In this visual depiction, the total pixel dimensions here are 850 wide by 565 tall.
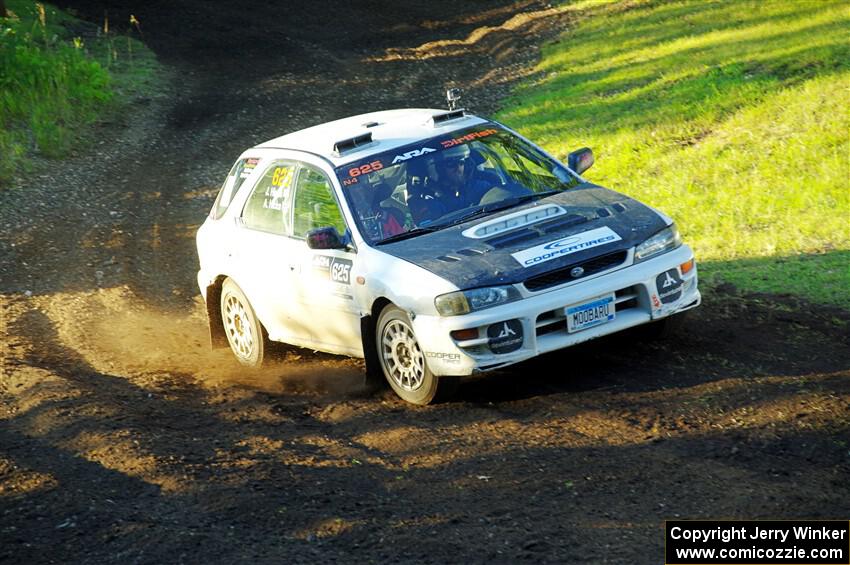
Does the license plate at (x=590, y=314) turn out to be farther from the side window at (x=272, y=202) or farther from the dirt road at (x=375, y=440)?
the side window at (x=272, y=202)

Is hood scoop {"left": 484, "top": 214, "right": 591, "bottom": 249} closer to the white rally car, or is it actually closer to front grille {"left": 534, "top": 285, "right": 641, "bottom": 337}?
the white rally car

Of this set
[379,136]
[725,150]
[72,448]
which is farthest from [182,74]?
[72,448]

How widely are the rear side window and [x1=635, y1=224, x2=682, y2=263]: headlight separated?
336 cm

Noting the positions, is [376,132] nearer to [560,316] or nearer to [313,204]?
[313,204]

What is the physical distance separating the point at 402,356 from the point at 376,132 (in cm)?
205

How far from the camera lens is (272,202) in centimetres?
945

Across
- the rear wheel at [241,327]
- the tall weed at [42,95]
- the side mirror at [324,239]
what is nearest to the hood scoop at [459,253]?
the side mirror at [324,239]

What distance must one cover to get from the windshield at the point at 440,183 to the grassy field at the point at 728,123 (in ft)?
8.01

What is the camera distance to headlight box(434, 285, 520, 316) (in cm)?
756

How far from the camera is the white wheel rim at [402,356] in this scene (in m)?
7.95

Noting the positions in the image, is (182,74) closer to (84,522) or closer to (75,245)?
(75,245)

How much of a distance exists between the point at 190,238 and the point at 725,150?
254 inches

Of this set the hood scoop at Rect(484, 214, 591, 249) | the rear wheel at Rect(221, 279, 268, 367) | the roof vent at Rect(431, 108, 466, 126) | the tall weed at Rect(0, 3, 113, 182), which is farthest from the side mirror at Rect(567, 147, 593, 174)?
the tall weed at Rect(0, 3, 113, 182)

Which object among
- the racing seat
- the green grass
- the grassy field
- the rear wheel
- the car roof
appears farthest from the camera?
the green grass
